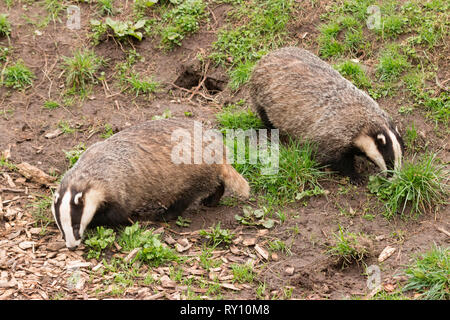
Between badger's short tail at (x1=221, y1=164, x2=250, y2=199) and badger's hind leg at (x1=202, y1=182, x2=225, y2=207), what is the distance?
0.07m

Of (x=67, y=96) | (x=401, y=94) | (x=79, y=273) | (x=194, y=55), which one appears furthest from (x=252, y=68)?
(x=79, y=273)

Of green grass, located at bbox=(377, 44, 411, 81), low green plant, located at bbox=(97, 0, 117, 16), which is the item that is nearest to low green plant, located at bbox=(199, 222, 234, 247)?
green grass, located at bbox=(377, 44, 411, 81)

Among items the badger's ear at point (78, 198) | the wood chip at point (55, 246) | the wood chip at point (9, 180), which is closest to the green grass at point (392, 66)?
the badger's ear at point (78, 198)

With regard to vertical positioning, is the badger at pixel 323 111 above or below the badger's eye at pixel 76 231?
above

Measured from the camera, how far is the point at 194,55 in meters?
6.65

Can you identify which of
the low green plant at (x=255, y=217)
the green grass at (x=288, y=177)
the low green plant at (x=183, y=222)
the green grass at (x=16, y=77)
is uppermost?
the green grass at (x=16, y=77)

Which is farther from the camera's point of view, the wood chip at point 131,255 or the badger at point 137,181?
the badger at point 137,181

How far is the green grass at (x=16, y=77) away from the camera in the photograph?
6.37m

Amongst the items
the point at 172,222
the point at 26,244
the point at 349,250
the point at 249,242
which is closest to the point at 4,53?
the point at 26,244

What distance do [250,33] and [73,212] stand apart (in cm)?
318

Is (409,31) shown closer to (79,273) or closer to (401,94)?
(401,94)

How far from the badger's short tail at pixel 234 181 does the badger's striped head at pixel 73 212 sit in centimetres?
107

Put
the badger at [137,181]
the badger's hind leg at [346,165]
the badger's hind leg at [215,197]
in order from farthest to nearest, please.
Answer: the badger's hind leg at [346,165], the badger's hind leg at [215,197], the badger at [137,181]

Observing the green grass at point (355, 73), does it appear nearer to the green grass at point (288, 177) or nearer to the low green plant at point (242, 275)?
the green grass at point (288, 177)
